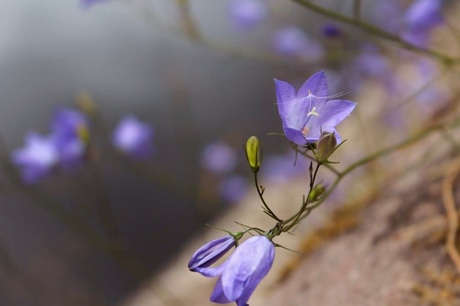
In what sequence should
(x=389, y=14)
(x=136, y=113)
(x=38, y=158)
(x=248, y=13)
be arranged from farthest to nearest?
1. (x=136, y=113)
2. (x=389, y=14)
3. (x=248, y=13)
4. (x=38, y=158)

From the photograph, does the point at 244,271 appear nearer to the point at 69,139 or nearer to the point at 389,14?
the point at 69,139

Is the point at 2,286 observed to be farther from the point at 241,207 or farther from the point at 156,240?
the point at 241,207

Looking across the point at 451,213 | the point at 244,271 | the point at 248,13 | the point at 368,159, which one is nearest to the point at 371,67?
the point at 248,13

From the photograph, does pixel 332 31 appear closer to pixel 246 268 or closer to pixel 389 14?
pixel 246 268

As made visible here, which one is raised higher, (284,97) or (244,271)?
(284,97)

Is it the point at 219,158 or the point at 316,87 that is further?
the point at 219,158

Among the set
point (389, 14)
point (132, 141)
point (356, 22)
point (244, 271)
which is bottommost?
point (244, 271)

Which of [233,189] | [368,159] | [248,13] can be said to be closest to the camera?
[368,159]
